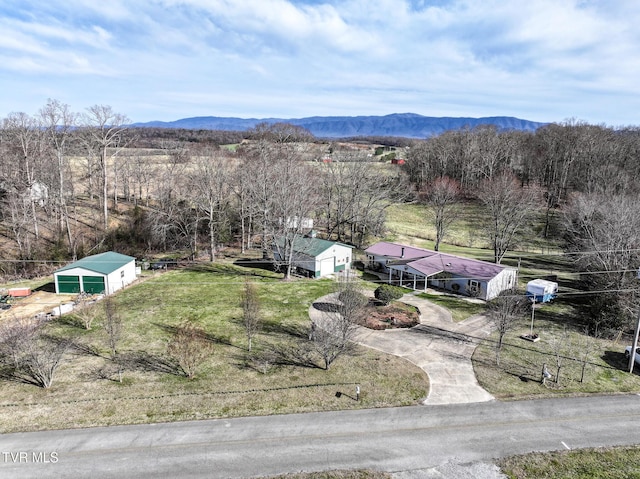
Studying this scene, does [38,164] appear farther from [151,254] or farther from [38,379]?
[38,379]

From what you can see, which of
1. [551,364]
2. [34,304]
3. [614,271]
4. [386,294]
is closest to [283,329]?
[386,294]

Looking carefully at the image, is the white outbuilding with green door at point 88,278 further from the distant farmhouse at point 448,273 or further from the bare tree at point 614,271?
the bare tree at point 614,271

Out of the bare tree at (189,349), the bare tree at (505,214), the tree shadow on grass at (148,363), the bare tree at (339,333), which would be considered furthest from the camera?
the bare tree at (505,214)

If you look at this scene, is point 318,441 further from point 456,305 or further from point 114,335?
point 456,305

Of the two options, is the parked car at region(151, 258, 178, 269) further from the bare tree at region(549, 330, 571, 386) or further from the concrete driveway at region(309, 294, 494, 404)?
the bare tree at region(549, 330, 571, 386)

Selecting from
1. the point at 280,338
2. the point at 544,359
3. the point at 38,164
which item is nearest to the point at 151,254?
the point at 38,164

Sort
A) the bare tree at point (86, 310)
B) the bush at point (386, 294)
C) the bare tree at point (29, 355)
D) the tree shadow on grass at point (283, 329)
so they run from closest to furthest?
the bare tree at point (29, 355) → the tree shadow on grass at point (283, 329) → the bare tree at point (86, 310) → the bush at point (386, 294)

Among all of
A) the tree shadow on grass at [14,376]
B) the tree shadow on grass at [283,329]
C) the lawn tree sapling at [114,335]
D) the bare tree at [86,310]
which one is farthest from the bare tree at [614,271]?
the bare tree at [86,310]
